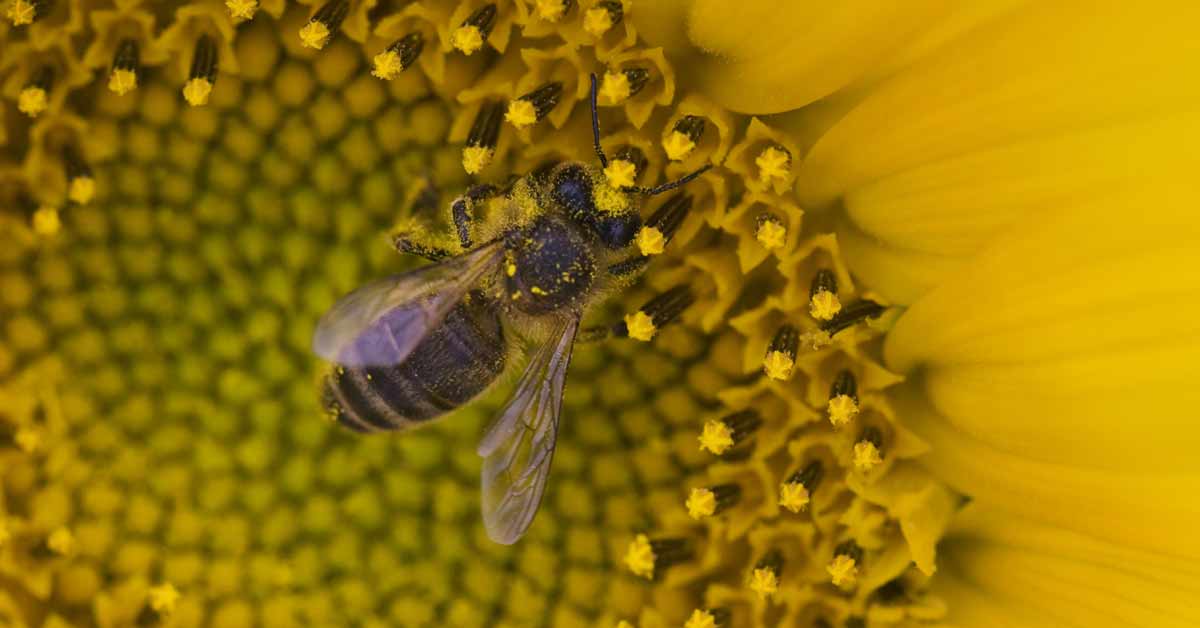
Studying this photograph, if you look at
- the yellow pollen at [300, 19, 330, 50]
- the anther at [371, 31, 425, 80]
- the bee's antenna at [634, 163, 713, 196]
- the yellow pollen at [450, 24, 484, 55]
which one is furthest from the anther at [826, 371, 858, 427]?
the yellow pollen at [300, 19, 330, 50]

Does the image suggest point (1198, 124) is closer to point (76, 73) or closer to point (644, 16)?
point (644, 16)

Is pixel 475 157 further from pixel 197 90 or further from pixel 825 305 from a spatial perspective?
pixel 825 305

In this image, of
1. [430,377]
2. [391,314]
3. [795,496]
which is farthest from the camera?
[795,496]

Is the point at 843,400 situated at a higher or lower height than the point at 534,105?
lower

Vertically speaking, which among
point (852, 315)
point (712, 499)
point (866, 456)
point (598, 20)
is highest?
point (598, 20)

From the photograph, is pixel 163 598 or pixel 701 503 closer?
pixel 701 503

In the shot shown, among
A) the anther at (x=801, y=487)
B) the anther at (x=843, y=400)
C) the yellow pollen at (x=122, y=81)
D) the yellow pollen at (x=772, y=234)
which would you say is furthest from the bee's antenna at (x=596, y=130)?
the yellow pollen at (x=122, y=81)

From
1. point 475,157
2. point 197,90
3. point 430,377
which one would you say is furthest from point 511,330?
point 197,90
